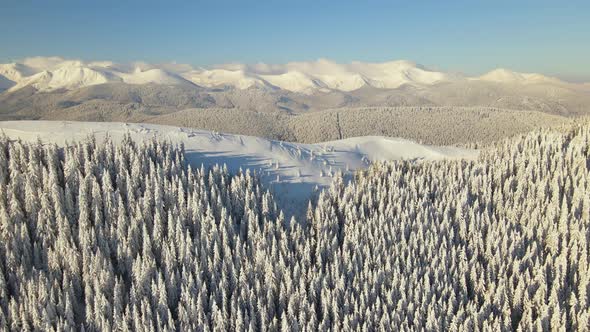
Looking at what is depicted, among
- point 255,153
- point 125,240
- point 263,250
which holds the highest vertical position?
point 255,153

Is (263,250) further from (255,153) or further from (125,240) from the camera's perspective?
(255,153)

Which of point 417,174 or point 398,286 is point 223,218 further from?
point 417,174

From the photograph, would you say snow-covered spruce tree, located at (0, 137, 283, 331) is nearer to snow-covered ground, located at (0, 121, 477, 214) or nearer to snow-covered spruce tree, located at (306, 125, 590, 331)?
snow-covered ground, located at (0, 121, 477, 214)

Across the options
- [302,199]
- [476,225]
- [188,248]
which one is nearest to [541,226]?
[476,225]

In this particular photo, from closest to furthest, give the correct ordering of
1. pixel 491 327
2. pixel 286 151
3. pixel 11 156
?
pixel 491 327 < pixel 11 156 < pixel 286 151

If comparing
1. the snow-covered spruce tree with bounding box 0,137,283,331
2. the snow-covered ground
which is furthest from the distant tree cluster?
the snow-covered ground

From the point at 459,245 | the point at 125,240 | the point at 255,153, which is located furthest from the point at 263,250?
the point at 255,153
